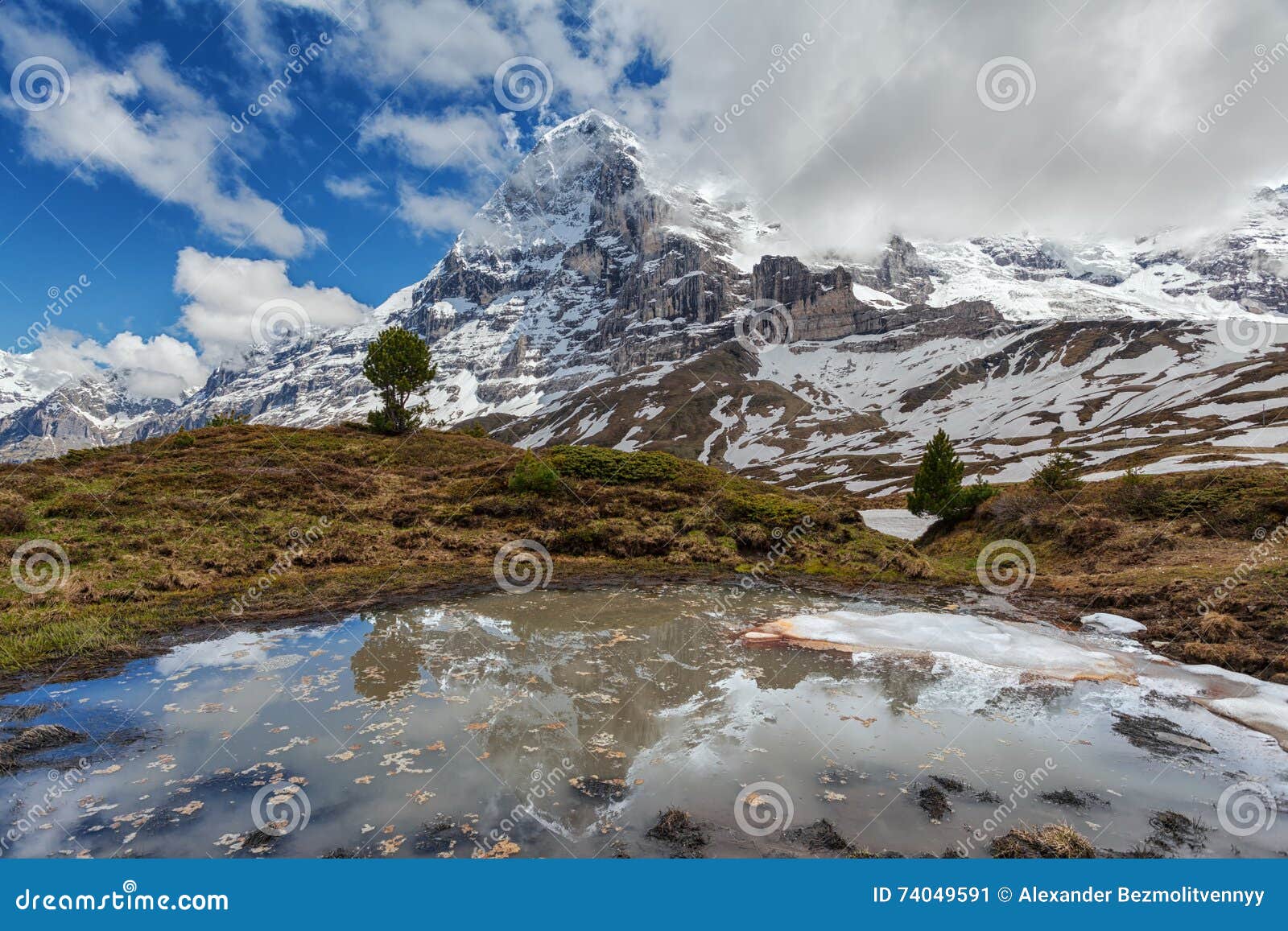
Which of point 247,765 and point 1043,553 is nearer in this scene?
point 247,765

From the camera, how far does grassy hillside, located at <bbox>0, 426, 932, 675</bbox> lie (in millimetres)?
16312

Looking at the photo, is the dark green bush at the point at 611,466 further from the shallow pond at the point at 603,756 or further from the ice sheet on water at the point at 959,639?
the shallow pond at the point at 603,756

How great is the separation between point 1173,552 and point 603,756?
978 inches

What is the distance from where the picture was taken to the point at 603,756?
9250 millimetres

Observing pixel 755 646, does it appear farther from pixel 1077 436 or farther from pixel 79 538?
pixel 1077 436

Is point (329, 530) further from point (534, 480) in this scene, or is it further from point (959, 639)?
point (959, 639)

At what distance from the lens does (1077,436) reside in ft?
467

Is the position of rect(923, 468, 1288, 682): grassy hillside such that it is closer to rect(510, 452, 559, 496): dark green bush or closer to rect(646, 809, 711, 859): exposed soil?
rect(646, 809, 711, 859): exposed soil

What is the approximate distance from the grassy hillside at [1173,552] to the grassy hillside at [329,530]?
6.63 m

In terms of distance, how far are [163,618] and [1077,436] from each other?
571 ft

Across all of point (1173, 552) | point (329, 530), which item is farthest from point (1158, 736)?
point (329, 530)

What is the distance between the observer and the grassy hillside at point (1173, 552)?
14750mm

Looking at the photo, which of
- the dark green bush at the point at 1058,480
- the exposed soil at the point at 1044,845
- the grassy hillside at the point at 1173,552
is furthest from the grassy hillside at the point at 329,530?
the exposed soil at the point at 1044,845

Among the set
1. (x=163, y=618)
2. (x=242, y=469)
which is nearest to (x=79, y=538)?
(x=163, y=618)
